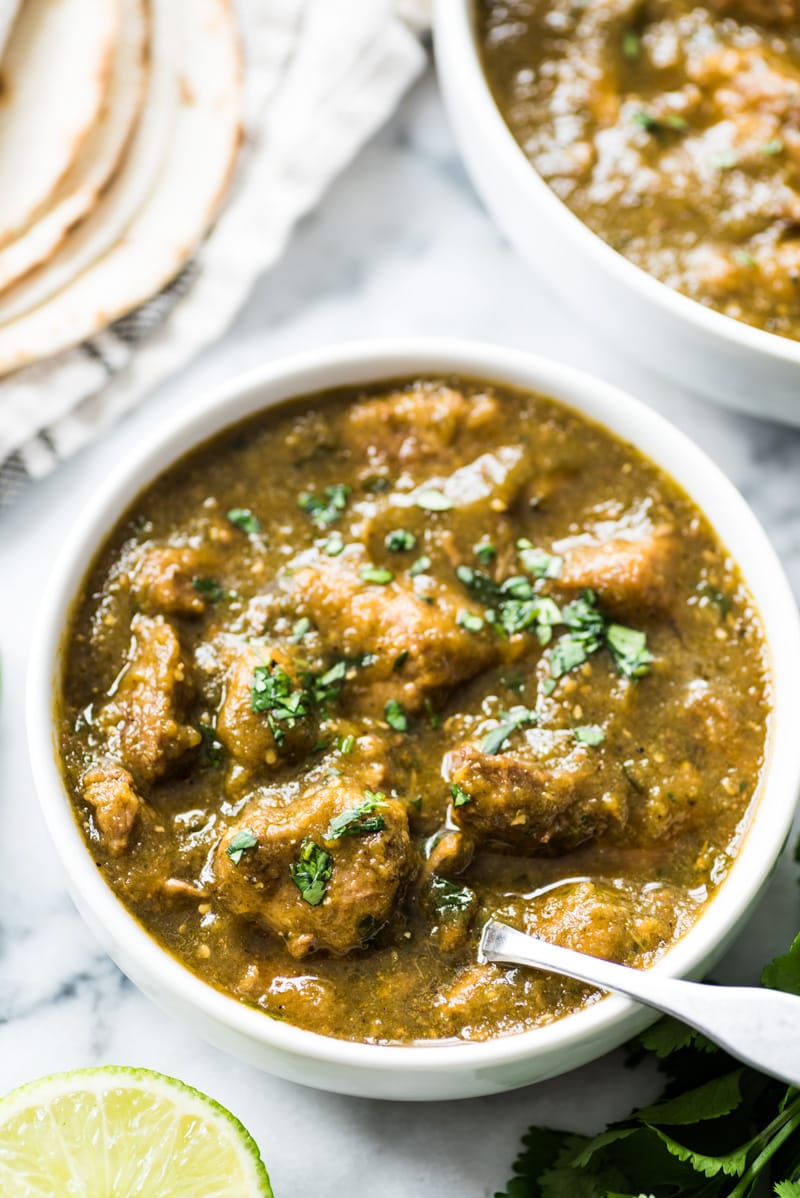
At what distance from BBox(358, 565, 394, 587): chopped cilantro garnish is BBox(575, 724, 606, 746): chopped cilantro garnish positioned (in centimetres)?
66

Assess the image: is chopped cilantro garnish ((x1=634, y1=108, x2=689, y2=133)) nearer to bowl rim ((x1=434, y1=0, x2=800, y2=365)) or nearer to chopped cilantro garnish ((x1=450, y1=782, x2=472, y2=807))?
bowl rim ((x1=434, y1=0, x2=800, y2=365))

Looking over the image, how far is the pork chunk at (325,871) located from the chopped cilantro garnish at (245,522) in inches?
32.6

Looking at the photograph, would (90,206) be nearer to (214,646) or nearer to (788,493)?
(214,646)

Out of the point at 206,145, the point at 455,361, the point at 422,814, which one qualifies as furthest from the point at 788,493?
the point at 206,145

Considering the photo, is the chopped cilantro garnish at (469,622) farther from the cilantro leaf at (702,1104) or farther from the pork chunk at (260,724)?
the cilantro leaf at (702,1104)

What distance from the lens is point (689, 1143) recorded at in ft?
14.0

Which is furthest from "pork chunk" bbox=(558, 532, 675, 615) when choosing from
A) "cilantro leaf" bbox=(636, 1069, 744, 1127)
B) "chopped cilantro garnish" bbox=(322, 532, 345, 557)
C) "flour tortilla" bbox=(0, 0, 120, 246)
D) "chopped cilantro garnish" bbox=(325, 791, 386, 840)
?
"flour tortilla" bbox=(0, 0, 120, 246)

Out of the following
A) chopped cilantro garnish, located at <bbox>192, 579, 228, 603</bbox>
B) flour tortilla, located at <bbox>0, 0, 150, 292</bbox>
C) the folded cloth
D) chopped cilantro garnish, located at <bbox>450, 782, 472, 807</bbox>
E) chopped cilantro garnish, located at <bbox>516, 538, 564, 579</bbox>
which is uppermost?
flour tortilla, located at <bbox>0, 0, 150, 292</bbox>

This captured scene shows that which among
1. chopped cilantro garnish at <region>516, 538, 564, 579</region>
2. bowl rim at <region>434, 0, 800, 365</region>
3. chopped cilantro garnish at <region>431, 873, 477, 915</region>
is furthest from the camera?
bowl rim at <region>434, 0, 800, 365</region>

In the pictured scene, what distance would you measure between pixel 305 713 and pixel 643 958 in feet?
3.49

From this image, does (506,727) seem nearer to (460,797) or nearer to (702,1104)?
(460,797)

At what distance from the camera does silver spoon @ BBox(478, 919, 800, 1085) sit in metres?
3.69

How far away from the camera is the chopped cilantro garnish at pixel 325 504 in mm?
4422

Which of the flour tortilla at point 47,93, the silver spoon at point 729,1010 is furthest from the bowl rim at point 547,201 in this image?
the silver spoon at point 729,1010
